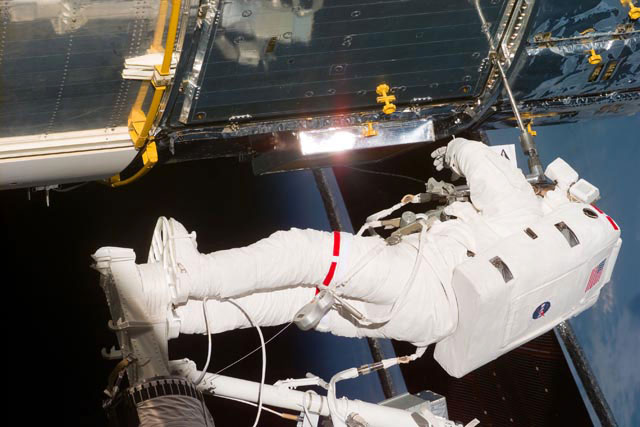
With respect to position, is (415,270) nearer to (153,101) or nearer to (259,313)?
(259,313)

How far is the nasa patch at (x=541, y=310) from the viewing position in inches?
102

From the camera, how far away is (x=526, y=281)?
8.07ft

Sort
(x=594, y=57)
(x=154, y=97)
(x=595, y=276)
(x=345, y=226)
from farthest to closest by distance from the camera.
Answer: (x=345, y=226) < (x=594, y=57) < (x=595, y=276) < (x=154, y=97)

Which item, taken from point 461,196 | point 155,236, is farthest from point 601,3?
point 155,236

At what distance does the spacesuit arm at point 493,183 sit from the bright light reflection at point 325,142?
484 mm

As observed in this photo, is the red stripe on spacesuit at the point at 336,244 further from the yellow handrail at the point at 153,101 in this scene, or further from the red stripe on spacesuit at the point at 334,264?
the yellow handrail at the point at 153,101

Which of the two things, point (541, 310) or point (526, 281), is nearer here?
point (526, 281)

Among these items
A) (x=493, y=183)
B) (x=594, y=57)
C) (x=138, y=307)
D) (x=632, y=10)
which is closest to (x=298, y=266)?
(x=138, y=307)

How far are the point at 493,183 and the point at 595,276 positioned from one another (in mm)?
499

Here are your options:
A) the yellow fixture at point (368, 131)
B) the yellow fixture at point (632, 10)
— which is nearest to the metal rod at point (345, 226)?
the yellow fixture at point (368, 131)

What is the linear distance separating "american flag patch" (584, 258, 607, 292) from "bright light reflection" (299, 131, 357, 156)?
3.08 feet

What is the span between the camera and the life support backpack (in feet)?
7.94

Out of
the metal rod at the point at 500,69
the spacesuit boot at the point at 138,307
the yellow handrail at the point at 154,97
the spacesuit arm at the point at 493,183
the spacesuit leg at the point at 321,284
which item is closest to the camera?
the spacesuit boot at the point at 138,307

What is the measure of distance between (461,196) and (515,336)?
20.0 inches
